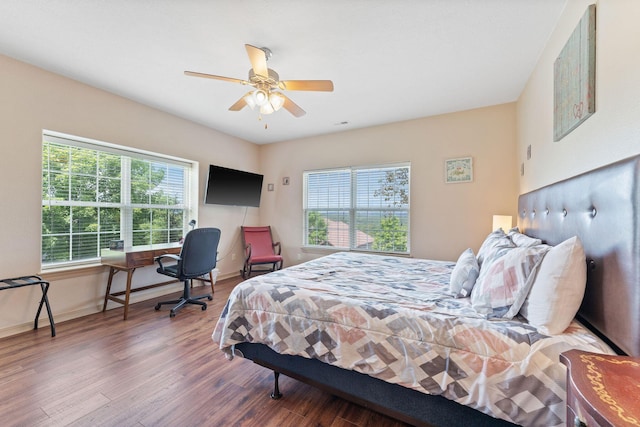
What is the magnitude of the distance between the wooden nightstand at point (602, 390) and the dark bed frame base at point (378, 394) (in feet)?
1.87

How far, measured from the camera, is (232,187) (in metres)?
4.50

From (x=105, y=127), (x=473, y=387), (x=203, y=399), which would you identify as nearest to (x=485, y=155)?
(x=473, y=387)

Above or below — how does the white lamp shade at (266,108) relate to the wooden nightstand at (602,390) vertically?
above

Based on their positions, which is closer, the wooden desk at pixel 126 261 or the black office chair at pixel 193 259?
the wooden desk at pixel 126 261

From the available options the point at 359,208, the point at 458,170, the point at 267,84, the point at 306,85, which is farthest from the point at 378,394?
the point at 359,208

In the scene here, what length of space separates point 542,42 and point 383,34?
4.33 feet

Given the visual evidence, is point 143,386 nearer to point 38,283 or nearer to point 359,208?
point 38,283

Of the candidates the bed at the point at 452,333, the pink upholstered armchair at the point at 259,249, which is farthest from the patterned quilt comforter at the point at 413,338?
the pink upholstered armchair at the point at 259,249

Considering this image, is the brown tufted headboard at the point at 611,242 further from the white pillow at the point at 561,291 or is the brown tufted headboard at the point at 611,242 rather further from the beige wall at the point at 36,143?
the beige wall at the point at 36,143

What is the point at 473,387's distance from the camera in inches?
42.8

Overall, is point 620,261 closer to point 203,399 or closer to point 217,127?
point 203,399

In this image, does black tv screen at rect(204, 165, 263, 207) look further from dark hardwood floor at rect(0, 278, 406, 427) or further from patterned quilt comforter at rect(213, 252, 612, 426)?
patterned quilt comforter at rect(213, 252, 612, 426)

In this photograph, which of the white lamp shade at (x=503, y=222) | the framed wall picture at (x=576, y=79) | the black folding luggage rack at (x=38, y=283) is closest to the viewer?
the framed wall picture at (x=576, y=79)

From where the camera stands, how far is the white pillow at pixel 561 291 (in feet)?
3.51
